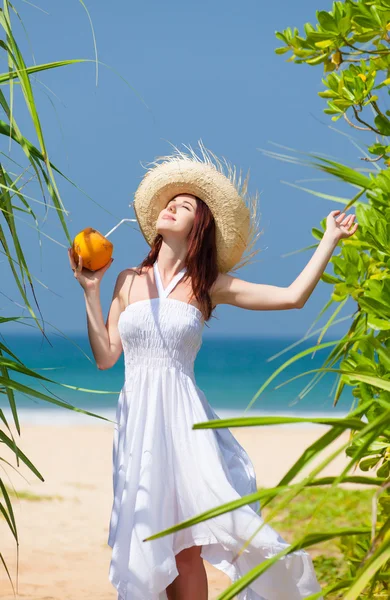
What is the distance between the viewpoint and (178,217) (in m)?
2.99

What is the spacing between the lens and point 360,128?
88.0 inches

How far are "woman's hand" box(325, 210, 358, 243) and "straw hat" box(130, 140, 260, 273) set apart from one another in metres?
0.45

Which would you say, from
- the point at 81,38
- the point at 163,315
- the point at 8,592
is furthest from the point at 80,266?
the point at 81,38

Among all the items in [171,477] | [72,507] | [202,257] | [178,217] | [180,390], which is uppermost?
[178,217]

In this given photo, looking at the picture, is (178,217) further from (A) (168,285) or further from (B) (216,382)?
(B) (216,382)

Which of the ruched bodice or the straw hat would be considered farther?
the straw hat

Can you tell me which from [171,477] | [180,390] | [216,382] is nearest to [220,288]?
[180,390]

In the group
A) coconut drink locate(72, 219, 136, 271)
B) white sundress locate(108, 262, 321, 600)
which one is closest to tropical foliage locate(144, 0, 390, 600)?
white sundress locate(108, 262, 321, 600)

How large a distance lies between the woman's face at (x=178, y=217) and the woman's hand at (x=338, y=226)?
1.75 ft

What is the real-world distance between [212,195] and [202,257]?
8.0 inches

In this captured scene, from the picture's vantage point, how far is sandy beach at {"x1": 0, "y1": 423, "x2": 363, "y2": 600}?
455 centimetres

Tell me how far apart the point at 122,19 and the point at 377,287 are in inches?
2367

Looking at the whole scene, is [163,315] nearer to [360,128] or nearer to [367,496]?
[360,128]

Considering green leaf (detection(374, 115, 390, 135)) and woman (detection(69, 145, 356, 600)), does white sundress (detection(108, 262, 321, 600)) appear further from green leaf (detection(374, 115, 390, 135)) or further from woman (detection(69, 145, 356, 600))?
green leaf (detection(374, 115, 390, 135))
